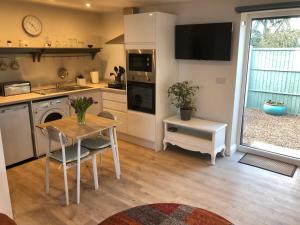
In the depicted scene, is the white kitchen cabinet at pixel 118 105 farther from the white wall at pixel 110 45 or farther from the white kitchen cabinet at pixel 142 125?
the white wall at pixel 110 45

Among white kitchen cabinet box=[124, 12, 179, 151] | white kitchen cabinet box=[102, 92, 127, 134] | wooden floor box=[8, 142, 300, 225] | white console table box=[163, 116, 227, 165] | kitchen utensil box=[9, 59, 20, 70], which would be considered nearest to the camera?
wooden floor box=[8, 142, 300, 225]

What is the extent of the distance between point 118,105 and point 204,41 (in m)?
1.78

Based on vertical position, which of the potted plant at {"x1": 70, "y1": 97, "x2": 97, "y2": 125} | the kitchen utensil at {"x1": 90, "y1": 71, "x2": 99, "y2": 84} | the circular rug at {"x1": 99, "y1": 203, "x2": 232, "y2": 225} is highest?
the kitchen utensil at {"x1": 90, "y1": 71, "x2": 99, "y2": 84}

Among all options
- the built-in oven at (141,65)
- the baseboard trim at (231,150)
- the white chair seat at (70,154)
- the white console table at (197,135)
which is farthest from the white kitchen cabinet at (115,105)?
the baseboard trim at (231,150)

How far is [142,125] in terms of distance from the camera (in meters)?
3.99

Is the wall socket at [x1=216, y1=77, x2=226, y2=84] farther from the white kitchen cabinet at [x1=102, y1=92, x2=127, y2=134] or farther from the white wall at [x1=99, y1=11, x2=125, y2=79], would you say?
the white wall at [x1=99, y1=11, x2=125, y2=79]

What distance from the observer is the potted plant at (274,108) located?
3565 millimetres

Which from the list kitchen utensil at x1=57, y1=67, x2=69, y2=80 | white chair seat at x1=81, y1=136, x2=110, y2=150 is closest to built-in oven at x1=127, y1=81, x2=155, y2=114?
white chair seat at x1=81, y1=136, x2=110, y2=150

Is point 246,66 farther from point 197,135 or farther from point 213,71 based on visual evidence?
point 197,135

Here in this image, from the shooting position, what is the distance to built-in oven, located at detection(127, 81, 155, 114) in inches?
150

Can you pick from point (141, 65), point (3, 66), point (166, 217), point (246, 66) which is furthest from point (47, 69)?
point (166, 217)

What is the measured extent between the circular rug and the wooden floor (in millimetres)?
557

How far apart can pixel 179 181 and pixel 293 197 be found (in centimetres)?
125

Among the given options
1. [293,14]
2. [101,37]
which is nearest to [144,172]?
[293,14]
